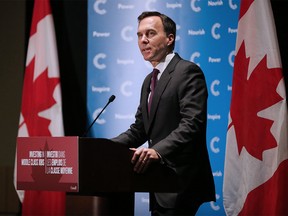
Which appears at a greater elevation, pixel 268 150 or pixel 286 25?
pixel 286 25

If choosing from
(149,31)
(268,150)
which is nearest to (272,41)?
(268,150)

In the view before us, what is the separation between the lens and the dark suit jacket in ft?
9.29

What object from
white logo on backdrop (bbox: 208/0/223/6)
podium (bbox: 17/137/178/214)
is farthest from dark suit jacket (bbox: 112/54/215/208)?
white logo on backdrop (bbox: 208/0/223/6)

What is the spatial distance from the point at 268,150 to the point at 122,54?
1.79 m

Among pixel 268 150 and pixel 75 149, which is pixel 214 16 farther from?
pixel 75 149

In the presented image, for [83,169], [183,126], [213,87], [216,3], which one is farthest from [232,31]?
[83,169]

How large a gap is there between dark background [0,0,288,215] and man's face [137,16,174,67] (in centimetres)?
238

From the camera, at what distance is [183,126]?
2830 mm

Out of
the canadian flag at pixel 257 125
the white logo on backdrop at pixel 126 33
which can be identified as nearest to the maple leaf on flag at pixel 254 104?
the canadian flag at pixel 257 125

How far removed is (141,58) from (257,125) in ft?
4.66

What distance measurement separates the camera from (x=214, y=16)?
5250 millimetres

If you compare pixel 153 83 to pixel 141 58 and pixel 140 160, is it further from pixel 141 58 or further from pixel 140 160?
pixel 141 58

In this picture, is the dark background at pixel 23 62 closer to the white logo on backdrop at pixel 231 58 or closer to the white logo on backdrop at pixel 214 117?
the white logo on backdrop at pixel 231 58

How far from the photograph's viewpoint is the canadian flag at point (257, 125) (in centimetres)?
459
